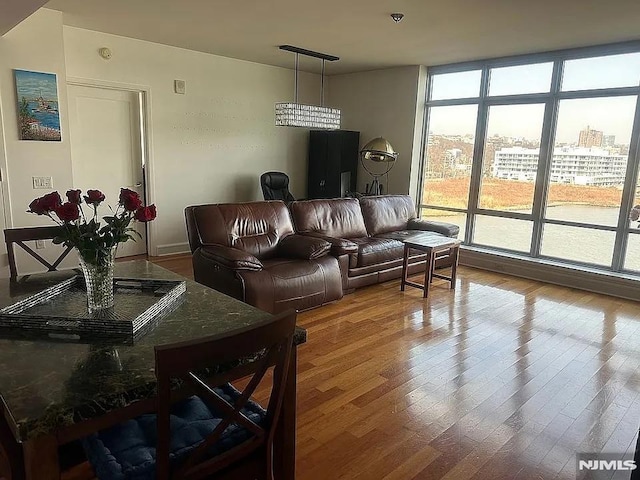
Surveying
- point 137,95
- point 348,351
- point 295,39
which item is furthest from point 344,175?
point 348,351

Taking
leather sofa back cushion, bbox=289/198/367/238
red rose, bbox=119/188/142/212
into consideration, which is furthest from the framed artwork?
red rose, bbox=119/188/142/212

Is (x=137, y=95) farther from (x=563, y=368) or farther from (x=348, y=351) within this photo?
(x=563, y=368)

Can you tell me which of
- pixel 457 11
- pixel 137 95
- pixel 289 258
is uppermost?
pixel 457 11

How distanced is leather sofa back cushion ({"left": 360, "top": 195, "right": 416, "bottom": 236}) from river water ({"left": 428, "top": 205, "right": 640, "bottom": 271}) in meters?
1.11

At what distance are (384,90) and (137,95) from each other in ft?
11.0

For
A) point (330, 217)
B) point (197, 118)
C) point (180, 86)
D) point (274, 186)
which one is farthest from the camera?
point (274, 186)

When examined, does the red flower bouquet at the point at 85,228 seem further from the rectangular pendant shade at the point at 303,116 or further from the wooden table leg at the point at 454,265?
the wooden table leg at the point at 454,265

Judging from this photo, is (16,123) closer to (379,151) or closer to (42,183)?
(42,183)

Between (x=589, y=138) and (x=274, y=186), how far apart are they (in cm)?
388

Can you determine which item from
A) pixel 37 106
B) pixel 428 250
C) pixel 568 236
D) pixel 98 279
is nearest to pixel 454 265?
pixel 428 250

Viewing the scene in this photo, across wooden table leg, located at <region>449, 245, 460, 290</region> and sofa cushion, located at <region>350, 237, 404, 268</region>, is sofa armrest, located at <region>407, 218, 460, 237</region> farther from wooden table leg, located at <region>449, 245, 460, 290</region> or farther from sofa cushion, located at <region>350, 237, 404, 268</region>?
sofa cushion, located at <region>350, 237, 404, 268</region>

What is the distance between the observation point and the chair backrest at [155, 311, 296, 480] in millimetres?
1021

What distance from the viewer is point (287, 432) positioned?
4.91 ft

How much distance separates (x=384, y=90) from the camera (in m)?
6.47
